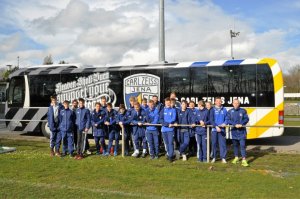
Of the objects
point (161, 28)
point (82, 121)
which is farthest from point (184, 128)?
point (161, 28)

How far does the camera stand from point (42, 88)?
55.1ft

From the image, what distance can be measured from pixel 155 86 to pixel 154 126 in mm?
3807

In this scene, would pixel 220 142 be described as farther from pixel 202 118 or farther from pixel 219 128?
pixel 202 118

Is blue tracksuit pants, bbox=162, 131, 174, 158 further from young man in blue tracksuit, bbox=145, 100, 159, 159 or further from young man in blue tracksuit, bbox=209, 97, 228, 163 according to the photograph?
young man in blue tracksuit, bbox=209, 97, 228, 163

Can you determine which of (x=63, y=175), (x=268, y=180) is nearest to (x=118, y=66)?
(x=63, y=175)

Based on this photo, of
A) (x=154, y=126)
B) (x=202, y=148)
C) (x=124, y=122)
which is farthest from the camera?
(x=124, y=122)

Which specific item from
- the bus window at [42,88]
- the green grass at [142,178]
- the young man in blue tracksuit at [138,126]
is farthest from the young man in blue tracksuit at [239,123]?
the bus window at [42,88]

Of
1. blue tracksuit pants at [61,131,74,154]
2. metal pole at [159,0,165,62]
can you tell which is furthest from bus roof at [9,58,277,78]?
blue tracksuit pants at [61,131,74,154]

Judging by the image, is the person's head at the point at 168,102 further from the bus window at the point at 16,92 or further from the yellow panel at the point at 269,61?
the bus window at the point at 16,92

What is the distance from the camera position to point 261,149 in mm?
12969

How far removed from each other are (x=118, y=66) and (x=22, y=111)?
495cm

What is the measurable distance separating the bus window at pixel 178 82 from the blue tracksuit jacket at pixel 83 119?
4.01 metres

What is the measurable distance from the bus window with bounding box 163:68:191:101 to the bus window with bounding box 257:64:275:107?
2.55 meters

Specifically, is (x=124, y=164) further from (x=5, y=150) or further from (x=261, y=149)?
(x=261, y=149)
